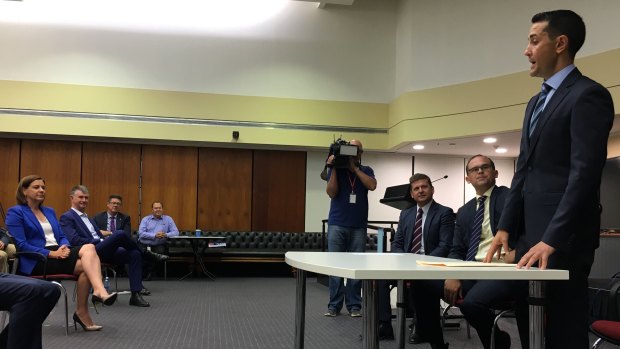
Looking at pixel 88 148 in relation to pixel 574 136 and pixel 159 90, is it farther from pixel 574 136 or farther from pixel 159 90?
pixel 574 136

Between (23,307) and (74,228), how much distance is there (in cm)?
256

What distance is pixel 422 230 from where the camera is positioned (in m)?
3.84

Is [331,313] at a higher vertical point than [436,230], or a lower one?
lower

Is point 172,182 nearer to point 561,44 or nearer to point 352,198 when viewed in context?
point 352,198

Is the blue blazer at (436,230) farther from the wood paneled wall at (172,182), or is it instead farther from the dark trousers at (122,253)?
the wood paneled wall at (172,182)

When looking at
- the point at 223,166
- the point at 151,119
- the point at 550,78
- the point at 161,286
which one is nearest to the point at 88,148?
the point at 151,119

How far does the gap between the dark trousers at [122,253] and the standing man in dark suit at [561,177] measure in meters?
3.65

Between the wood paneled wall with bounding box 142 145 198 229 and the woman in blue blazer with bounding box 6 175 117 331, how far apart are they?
18.5 feet

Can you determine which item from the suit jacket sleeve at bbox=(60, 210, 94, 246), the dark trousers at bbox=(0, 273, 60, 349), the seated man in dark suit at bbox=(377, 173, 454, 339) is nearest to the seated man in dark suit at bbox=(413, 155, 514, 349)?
the seated man in dark suit at bbox=(377, 173, 454, 339)

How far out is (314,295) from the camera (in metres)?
6.89

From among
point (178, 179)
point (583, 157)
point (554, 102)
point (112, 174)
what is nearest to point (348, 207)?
point (554, 102)

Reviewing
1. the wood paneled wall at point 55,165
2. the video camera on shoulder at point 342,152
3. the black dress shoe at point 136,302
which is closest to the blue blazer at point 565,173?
the video camera on shoulder at point 342,152

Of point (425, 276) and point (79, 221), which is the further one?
point (79, 221)

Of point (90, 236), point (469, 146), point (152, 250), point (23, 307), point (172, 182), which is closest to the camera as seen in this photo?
point (23, 307)
